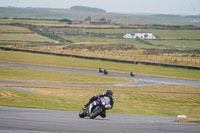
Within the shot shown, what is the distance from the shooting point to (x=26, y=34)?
14138 centimetres

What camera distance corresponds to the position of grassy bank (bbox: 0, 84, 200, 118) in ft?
93.8

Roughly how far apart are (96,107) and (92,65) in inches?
2346

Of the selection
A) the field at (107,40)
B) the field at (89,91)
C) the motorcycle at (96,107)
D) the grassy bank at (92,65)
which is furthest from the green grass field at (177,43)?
the motorcycle at (96,107)

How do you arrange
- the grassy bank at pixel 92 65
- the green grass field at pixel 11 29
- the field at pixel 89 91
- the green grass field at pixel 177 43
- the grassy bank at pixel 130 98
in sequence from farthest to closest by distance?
the green grass field at pixel 11 29, the green grass field at pixel 177 43, the grassy bank at pixel 92 65, the field at pixel 89 91, the grassy bank at pixel 130 98

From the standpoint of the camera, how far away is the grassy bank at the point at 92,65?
230 ft

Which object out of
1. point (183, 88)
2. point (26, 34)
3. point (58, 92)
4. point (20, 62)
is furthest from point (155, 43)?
point (58, 92)

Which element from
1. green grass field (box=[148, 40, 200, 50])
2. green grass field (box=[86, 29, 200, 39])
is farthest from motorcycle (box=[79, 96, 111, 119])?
green grass field (box=[86, 29, 200, 39])

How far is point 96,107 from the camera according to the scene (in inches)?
692

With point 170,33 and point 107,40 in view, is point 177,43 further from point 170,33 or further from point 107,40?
point 170,33

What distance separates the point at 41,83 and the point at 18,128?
38853 millimetres

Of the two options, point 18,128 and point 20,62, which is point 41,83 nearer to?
point 20,62

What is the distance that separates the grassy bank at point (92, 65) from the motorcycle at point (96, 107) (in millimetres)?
49953

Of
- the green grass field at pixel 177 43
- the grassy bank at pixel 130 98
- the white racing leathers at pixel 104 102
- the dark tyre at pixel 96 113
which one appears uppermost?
the white racing leathers at pixel 104 102

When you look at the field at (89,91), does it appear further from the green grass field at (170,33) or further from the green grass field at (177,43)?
the green grass field at (170,33)
